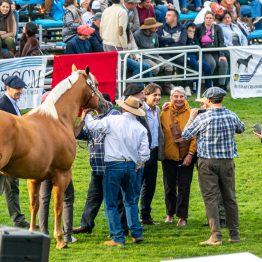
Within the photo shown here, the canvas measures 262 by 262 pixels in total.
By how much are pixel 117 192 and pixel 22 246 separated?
18.8ft

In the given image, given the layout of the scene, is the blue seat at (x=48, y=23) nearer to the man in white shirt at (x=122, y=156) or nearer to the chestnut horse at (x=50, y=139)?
the chestnut horse at (x=50, y=139)

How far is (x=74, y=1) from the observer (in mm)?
23375

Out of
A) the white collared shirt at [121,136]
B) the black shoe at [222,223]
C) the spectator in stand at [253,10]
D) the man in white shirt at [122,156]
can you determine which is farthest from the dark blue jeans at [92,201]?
the spectator in stand at [253,10]

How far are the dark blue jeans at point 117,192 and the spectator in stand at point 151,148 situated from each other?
3.90ft

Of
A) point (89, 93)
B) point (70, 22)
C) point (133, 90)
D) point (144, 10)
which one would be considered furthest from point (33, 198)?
point (144, 10)

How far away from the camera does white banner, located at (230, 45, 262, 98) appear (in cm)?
2281

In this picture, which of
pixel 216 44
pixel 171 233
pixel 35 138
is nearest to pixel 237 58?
pixel 216 44

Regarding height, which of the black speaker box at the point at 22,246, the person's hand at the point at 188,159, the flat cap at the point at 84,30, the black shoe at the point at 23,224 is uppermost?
the black speaker box at the point at 22,246

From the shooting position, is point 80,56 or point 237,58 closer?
point 80,56

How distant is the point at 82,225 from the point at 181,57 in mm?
9023

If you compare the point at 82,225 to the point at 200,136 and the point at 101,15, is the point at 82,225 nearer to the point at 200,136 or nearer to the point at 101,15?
the point at 200,136

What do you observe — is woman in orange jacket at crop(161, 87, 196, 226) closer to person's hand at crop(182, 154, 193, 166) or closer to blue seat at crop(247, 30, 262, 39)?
person's hand at crop(182, 154, 193, 166)

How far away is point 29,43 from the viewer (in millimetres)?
21297

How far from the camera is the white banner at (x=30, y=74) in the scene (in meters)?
19.9
